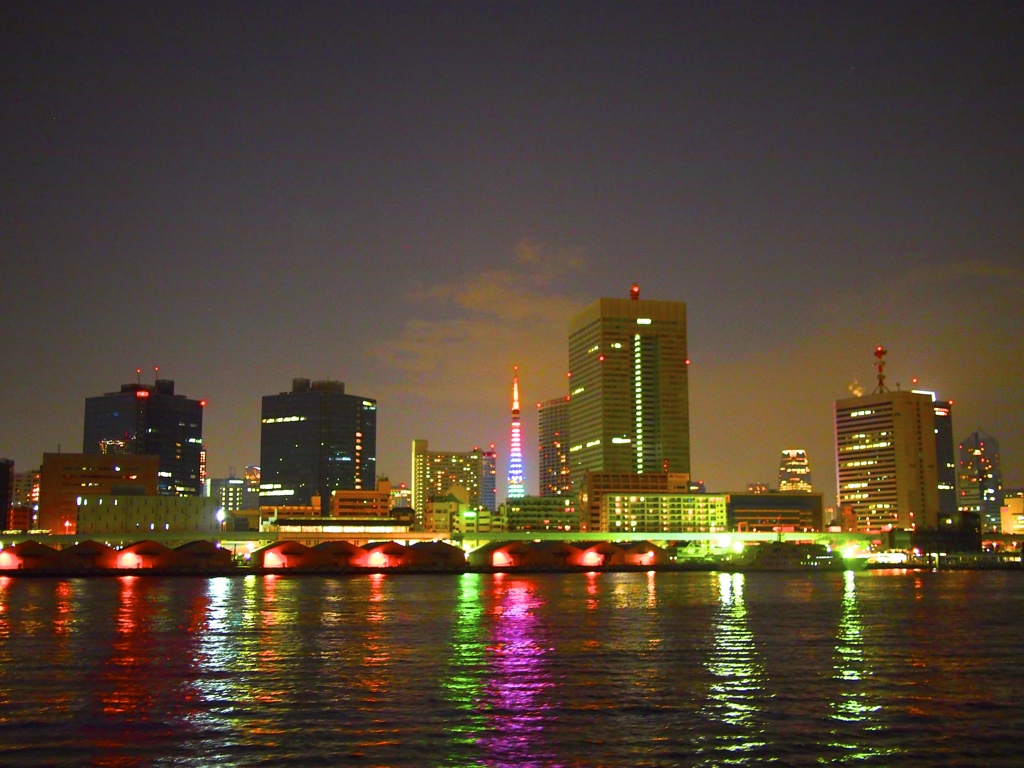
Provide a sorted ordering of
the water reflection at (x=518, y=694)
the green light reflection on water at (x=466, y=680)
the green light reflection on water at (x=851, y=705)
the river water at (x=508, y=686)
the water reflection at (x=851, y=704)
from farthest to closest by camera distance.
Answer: the green light reflection on water at (x=466, y=680)
the water reflection at (x=851, y=704)
the river water at (x=508, y=686)
the green light reflection on water at (x=851, y=705)
the water reflection at (x=518, y=694)

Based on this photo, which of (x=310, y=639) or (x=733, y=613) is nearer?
(x=310, y=639)

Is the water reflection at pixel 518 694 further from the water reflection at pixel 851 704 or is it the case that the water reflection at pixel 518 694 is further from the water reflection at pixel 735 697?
the water reflection at pixel 851 704

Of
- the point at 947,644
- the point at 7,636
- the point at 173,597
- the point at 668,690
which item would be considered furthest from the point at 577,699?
the point at 173,597

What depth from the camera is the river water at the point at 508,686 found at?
32.4 meters

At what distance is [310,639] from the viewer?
201 feet

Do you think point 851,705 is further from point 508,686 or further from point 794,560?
point 794,560

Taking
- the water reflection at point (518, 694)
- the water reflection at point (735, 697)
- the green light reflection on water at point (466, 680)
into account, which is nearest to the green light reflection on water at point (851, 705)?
the water reflection at point (735, 697)

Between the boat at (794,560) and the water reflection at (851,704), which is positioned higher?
the water reflection at (851,704)

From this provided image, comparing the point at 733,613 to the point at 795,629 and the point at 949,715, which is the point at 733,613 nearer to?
the point at 795,629

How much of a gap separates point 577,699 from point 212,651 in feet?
74.6

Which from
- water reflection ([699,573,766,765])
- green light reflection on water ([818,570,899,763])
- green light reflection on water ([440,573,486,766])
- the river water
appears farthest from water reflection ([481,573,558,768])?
green light reflection on water ([818,570,899,763])

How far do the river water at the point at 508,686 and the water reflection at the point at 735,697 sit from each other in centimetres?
14

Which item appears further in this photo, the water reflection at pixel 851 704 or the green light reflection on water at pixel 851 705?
the water reflection at pixel 851 704

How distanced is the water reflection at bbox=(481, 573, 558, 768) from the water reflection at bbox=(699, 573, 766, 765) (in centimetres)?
551
